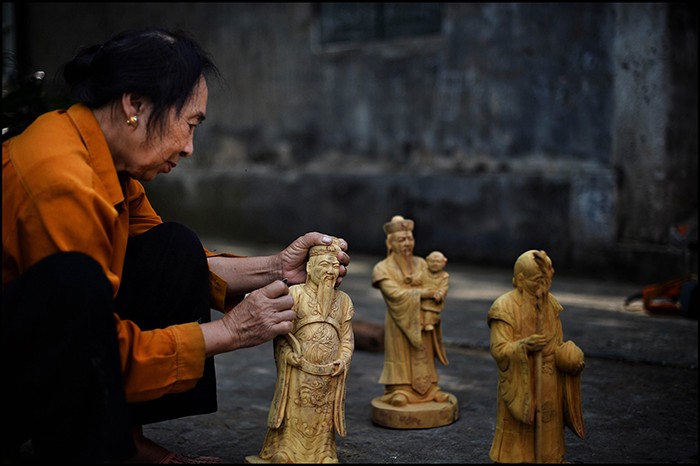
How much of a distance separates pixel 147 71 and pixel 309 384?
112 cm

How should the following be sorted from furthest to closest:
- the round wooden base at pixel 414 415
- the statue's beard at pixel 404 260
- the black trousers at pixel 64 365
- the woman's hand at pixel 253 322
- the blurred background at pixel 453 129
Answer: the blurred background at pixel 453 129 < the statue's beard at pixel 404 260 < the round wooden base at pixel 414 415 < the woman's hand at pixel 253 322 < the black trousers at pixel 64 365

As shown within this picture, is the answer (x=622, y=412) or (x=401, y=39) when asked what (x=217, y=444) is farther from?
(x=401, y=39)

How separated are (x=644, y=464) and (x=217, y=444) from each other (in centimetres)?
156

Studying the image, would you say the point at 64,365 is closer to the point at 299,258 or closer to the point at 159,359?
the point at 159,359

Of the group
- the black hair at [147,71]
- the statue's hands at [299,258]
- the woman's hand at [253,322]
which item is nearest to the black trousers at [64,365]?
the woman's hand at [253,322]

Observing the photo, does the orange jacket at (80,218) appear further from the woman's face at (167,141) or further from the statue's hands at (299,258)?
the statue's hands at (299,258)

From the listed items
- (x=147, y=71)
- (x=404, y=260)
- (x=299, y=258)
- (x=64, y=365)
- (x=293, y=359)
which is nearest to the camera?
(x=64, y=365)

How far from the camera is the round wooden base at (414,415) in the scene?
12.4ft

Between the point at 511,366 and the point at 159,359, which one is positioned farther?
the point at 511,366

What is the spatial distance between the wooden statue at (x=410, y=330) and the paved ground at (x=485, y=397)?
Answer: 0.41 ft

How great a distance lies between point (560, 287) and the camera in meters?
6.81

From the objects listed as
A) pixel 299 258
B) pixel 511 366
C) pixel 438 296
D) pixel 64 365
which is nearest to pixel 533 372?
pixel 511 366

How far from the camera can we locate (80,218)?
2.51 m

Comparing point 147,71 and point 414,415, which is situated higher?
point 147,71
